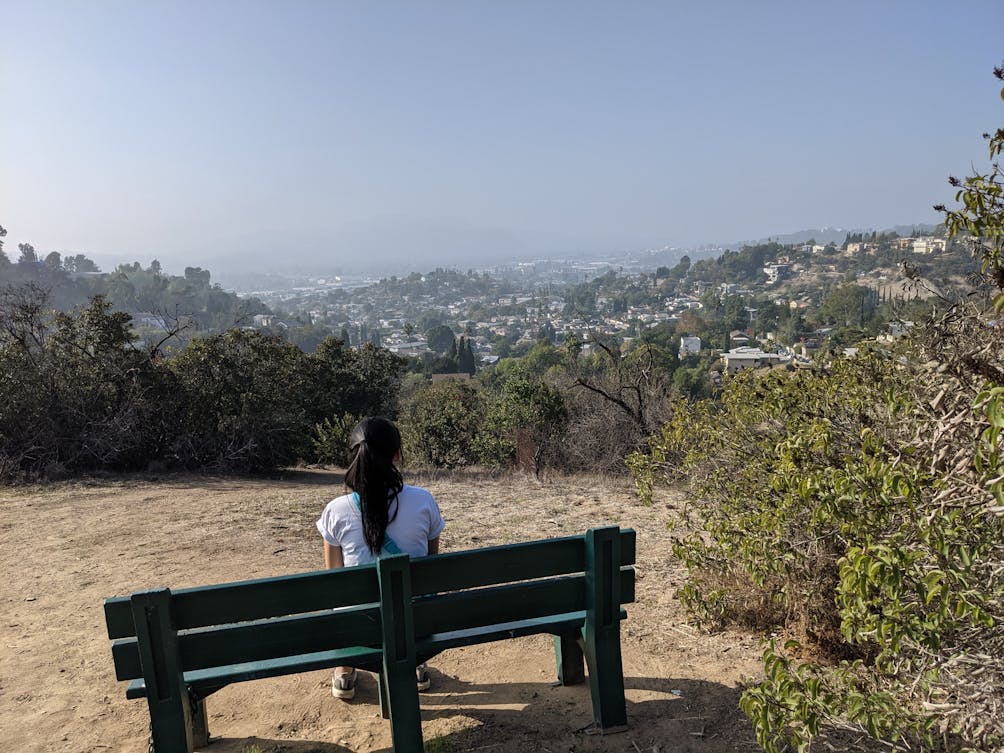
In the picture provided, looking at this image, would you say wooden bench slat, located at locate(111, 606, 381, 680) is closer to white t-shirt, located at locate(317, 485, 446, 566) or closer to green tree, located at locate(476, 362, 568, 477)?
white t-shirt, located at locate(317, 485, 446, 566)

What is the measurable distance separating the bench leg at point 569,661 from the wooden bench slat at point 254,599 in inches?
47.6

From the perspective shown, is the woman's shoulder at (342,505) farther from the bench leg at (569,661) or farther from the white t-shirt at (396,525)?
the bench leg at (569,661)

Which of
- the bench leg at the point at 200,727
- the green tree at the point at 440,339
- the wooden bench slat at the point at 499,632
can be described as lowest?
the green tree at the point at 440,339

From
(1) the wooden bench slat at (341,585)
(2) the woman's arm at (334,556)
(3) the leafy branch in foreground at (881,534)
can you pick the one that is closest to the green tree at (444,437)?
(3) the leafy branch in foreground at (881,534)

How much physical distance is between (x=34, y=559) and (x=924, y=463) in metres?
6.05

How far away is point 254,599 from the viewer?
8.31 ft

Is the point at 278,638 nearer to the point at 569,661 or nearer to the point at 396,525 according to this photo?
the point at 396,525

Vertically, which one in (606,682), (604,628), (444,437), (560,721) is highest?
(604,628)

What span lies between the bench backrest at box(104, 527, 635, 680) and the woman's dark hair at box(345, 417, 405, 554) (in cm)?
35

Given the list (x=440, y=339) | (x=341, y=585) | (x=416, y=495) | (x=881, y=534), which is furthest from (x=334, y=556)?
(x=440, y=339)

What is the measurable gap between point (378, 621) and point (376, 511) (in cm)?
45

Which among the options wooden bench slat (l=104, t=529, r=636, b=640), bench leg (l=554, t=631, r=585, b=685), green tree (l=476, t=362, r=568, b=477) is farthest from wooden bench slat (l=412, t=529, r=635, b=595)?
green tree (l=476, t=362, r=568, b=477)

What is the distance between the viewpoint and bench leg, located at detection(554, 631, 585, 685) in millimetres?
3453

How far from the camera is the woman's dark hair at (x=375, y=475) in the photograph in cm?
295
